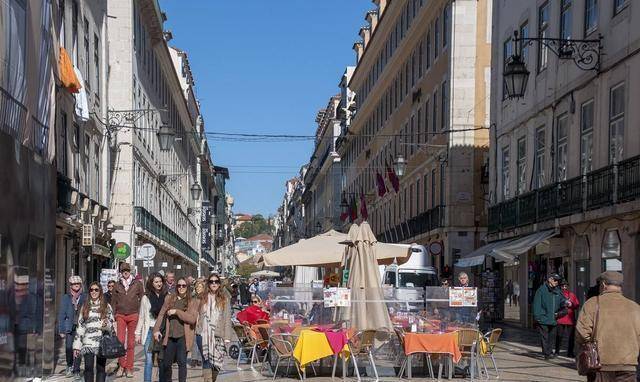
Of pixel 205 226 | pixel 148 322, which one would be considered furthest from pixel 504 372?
pixel 205 226

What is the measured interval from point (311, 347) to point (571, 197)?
11.9 metres

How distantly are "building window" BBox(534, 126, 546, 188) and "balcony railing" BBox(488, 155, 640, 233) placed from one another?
476 millimetres

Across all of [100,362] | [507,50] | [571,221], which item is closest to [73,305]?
[100,362]

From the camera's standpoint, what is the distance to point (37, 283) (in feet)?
46.7

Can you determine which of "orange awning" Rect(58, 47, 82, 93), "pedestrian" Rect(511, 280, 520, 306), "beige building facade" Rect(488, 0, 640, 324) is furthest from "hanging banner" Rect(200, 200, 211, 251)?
"orange awning" Rect(58, 47, 82, 93)

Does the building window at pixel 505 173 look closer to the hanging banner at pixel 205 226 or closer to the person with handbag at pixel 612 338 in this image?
the person with handbag at pixel 612 338

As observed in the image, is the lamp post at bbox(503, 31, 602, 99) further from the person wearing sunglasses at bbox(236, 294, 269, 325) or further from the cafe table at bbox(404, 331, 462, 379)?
the cafe table at bbox(404, 331, 462, 379)

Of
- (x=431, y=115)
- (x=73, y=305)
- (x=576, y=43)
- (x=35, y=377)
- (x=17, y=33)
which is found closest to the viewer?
(x=17, y=33)

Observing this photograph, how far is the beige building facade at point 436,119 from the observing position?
37625 mm

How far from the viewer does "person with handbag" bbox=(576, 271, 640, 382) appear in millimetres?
9258

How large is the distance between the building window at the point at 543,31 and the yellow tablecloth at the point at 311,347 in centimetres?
1524

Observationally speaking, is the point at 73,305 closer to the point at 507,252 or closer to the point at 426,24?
the point at 507,252

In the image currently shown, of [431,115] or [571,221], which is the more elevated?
[431,115]

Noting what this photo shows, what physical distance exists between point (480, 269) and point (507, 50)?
29.1 feet
